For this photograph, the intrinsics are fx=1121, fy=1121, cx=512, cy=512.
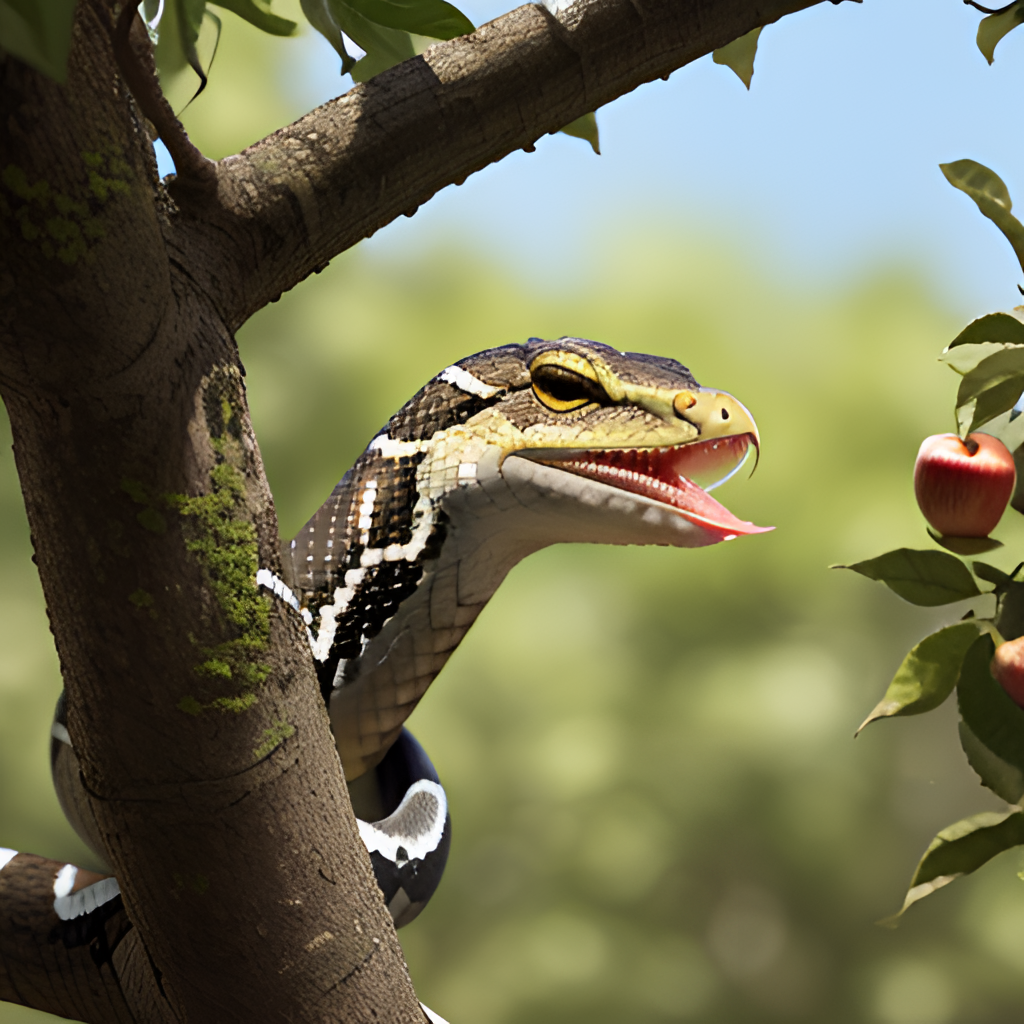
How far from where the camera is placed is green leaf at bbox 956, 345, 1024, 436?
57cm

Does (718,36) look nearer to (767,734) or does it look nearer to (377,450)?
(377,450)

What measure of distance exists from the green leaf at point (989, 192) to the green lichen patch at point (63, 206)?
1.41 ft

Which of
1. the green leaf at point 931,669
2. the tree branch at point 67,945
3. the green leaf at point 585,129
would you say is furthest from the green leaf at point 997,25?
the tree branch at point 67,945

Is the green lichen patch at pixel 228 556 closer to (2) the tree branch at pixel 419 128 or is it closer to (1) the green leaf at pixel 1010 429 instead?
(2) the tree branch at pixel 419 128

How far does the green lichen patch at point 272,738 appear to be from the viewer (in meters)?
0.45

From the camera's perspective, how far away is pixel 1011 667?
56cm

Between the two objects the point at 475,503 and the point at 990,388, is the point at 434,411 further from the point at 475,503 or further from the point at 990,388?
the point at 990,388

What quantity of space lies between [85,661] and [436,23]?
1.16ft

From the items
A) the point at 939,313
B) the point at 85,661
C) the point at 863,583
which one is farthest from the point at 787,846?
the point at 85,661

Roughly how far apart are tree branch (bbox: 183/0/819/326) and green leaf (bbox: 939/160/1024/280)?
14 centimetres

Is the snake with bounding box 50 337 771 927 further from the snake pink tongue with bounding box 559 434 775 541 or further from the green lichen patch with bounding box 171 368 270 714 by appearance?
the green lichen patch with bounding box 171 368 270 714

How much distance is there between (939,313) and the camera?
181 inches

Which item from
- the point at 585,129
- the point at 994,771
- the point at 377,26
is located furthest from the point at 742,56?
the point at 994,771

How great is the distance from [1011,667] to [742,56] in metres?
0.44
